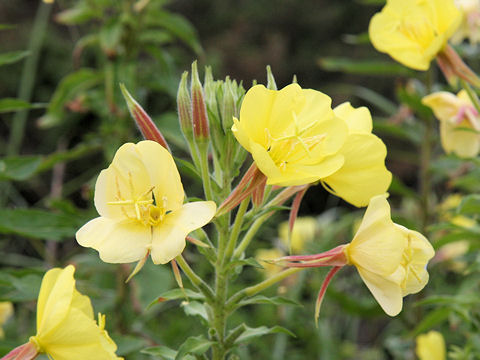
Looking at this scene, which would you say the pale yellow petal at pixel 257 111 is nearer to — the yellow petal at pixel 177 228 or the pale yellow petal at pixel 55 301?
the yellow petal at pixel 177 228

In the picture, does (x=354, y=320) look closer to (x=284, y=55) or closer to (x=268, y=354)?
(x=268, y=354)

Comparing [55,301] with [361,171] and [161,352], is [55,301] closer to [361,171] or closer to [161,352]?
[161,352]

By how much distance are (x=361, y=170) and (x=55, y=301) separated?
1.60 feet

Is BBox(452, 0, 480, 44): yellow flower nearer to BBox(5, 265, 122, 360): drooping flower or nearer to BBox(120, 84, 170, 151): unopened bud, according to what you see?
BBox(120, 84, 170, 151): unopened bud

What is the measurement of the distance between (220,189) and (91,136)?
116 cm

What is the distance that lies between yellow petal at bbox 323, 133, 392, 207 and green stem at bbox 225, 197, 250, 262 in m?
0.14

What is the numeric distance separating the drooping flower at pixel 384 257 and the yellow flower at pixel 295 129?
10 cm

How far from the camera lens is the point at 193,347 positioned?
0.87 meters

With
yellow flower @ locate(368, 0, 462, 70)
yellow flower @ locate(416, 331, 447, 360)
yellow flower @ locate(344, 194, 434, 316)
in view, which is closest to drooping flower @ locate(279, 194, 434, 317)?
yellow flower @ locate(344, 194, 434, 316)

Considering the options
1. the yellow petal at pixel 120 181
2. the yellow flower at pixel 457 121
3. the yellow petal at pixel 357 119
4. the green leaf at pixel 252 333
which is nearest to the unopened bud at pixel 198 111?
the yellow petal at pixel 120 181

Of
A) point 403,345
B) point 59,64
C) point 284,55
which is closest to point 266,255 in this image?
point 403,345

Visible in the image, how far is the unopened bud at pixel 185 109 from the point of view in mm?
903

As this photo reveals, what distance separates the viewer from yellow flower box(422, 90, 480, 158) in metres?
1.42

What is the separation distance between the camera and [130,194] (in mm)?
846
